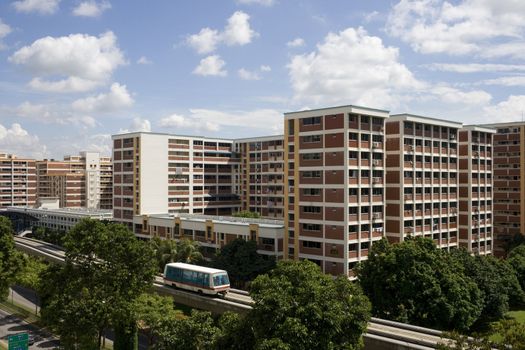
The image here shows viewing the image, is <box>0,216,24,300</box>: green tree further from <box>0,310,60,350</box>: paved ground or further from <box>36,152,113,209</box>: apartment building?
<box>36,152,113,209</box>: apartment building

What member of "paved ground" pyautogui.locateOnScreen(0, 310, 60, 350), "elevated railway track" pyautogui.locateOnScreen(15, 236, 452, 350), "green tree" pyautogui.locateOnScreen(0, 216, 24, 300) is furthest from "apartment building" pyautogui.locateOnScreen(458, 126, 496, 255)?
"green tree" pyautogui.locateOnScreen(0, 216, 24, 300)

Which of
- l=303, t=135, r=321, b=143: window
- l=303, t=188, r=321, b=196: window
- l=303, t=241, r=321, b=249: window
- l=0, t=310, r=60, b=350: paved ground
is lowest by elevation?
l=0, t=310, r=60, b=350: paved ground

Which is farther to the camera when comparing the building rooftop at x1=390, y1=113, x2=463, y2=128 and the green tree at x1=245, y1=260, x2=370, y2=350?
the building rooftop at x1=390, y1=113, x2=463, y2=128

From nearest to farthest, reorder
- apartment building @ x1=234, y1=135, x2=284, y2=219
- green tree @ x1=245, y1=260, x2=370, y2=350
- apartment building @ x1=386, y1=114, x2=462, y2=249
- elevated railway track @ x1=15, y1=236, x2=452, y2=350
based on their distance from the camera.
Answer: green tree @ x1=245, y1=260, x2=370, y2=350
elevated railway track @ x1=15, y1=236, x2=452, y2=350
apartment building @ x1=386, y1=114, x2=462, y2=249
apartment building @ x1=234, y1=135, x2=284, y2=219

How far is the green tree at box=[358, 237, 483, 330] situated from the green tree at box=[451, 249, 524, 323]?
10.0 ft

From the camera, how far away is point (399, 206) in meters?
67.4

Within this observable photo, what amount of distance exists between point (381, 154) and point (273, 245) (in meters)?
19.6

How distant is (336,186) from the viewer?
6119 cm

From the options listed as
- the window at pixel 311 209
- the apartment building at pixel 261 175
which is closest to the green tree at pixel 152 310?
the window at pixel 311 209

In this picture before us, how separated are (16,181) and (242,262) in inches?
4774

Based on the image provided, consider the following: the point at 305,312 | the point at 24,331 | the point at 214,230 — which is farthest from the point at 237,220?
the point at 305,312

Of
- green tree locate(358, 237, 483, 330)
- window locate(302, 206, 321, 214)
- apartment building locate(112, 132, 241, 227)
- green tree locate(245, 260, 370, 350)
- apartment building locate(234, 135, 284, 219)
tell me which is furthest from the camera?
apartment building locate(234, 135, 284, 219)

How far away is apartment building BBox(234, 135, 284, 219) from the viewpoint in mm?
107250

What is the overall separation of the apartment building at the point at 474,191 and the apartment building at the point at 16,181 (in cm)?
13399
